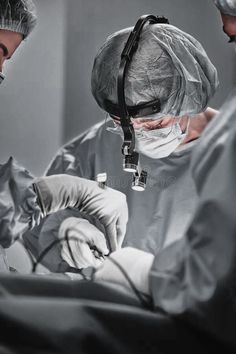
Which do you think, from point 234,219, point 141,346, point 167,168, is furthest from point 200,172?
point 167,168

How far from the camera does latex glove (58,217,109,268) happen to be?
1995mm

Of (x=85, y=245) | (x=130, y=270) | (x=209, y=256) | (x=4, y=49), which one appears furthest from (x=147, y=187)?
(x=209, y=256)

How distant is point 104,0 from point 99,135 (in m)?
0.53

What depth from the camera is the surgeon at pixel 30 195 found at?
5.57 feet

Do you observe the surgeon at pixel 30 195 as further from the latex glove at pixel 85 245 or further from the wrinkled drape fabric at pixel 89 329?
the wrinkled drape fabric at pixel 89 329

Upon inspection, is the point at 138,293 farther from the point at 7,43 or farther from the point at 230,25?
the point at 7,43

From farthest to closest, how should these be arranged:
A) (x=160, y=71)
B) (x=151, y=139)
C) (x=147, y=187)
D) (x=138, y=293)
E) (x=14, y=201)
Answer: (x=147, y=187), (x=151, y=139), (x=160, y=71), (x=14, y=201), (x=138, y=293)

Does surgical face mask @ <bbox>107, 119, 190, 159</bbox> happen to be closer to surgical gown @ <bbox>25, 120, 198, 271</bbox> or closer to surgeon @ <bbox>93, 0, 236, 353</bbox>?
surgical gown @ <bbox>25, 120, 198, 271</bbox>

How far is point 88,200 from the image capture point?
6.54 feet

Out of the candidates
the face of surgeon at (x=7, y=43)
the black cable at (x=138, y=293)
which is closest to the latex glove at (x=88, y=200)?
the face of surgeon at (x=7, y=43)

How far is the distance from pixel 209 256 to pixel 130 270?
0.25 meters

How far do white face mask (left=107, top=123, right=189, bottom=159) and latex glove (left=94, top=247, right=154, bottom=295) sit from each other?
2.67 ft

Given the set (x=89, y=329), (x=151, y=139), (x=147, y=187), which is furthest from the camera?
(x=147, y=187)

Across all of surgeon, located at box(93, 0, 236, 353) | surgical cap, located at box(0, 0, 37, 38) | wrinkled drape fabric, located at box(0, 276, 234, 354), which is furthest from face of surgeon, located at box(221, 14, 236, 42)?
wrinkled drape fabric, located at box(0, 276, 234, 354)
